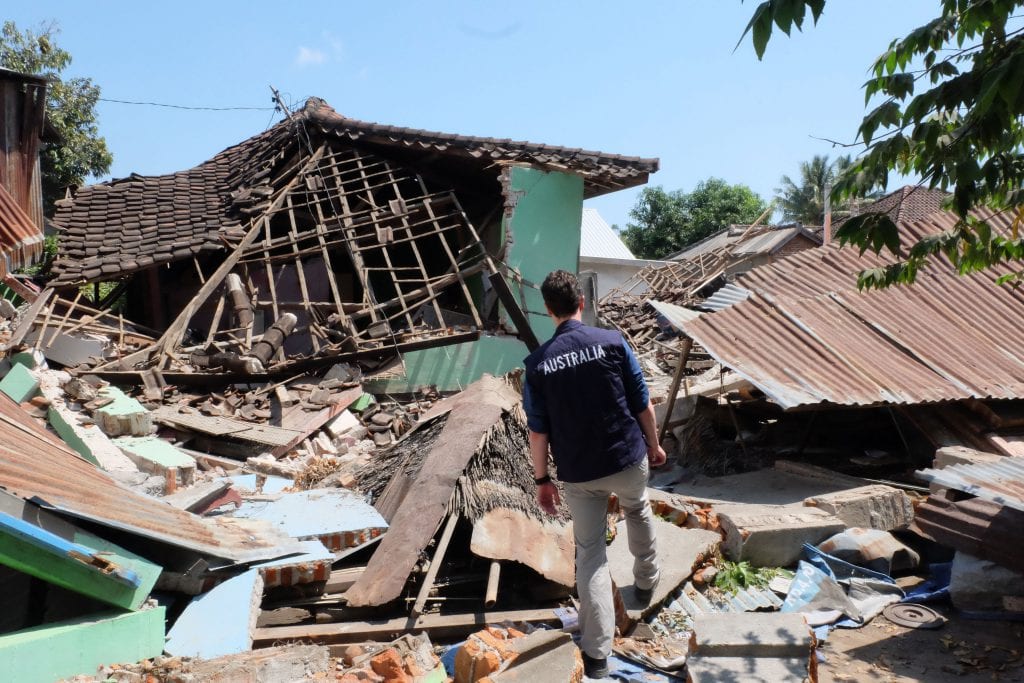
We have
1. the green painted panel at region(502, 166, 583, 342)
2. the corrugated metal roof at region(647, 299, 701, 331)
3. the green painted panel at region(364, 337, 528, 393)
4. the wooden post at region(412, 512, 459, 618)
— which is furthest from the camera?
the green painted panel at region(502, 166, 583, 342)

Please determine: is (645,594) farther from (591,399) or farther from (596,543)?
(591,399)

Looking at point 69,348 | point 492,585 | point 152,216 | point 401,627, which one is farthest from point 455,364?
point 401,627

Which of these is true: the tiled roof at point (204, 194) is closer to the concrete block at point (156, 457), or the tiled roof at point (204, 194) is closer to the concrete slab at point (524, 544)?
the concrete block at point (156, 457)

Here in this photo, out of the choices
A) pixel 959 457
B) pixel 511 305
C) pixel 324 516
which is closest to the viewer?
pixel 324 516

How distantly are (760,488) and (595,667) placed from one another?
12.5 ft

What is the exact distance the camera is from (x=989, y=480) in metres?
5.00

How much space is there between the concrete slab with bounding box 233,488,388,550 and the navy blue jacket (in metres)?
1.66

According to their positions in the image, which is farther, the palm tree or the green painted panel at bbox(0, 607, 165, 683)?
the palm tree

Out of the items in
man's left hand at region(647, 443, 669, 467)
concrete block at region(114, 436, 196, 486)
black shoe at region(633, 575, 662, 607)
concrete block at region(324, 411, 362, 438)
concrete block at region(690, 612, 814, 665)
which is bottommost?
black shoe at region(633, 575, 662, 607)

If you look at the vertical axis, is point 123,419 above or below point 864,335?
below

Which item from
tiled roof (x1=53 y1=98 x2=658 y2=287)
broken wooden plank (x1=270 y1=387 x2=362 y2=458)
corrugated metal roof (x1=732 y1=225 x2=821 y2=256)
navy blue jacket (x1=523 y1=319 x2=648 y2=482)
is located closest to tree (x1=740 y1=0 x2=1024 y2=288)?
navy blue jacket (x1=523 y1=319 x2=648 y2=482)

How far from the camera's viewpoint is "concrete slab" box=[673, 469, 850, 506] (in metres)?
6.70

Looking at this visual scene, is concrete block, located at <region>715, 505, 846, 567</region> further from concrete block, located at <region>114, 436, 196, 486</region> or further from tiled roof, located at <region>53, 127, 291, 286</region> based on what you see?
tiled roof, located at <region>53, 127, 291, 286</region>

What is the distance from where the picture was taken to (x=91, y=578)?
127 inches
